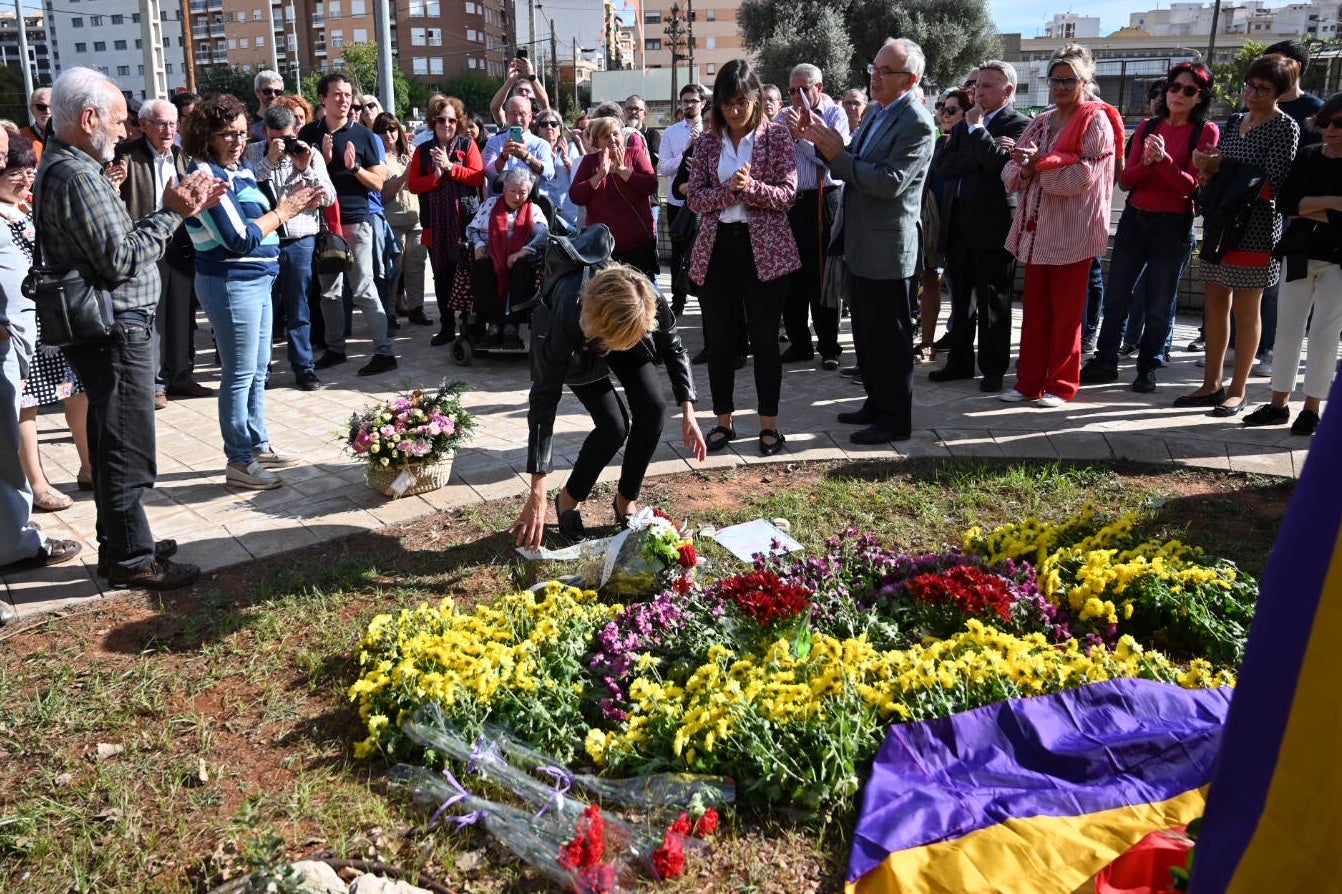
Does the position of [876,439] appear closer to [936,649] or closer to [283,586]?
[936,649]

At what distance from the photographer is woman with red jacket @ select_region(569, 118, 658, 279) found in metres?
7.54

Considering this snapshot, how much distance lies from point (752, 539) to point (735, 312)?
5.81ft

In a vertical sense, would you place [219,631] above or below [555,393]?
below

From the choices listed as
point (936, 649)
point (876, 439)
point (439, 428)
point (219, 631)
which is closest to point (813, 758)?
point (936, 649)

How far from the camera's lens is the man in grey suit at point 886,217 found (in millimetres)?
5711

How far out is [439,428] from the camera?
527 centimetres

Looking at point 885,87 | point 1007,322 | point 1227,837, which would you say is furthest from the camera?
point 1007,322

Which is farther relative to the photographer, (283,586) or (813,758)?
(283,586)

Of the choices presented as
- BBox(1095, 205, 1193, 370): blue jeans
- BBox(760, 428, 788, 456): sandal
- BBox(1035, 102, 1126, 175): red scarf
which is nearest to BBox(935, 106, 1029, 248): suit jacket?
BBox(1035, 102, 1126, 175): red scarf

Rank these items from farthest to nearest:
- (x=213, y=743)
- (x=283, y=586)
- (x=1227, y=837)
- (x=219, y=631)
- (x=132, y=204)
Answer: (x=132, y=204)
(x=283, y=586)
(x=219, y=631)
(x=213, y=743)
(x=1227, y=837)

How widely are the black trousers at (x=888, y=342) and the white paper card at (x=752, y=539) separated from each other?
5.27ft

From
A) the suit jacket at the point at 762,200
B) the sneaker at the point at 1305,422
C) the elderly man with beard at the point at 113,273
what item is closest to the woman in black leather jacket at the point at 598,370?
the suit jacket at the point at 762,200

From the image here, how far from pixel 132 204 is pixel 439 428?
2.93 meters

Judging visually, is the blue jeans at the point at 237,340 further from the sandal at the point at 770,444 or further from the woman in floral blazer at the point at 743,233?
the sandal at the point at 770,444
